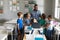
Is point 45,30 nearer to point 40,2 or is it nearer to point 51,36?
point 51,36

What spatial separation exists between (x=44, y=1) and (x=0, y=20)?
2.23m

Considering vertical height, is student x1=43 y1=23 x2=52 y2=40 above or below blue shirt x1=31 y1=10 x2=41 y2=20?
below

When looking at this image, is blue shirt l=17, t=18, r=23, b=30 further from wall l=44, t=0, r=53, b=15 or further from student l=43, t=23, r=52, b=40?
wall l=44, t=0, r=53, b=15

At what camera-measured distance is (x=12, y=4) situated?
23.7ft

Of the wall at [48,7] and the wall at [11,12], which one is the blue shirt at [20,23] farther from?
Answer: the wall at [48,7]

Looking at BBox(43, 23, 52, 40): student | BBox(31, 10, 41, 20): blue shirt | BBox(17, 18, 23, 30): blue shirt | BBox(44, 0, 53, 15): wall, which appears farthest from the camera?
BBox(44, 0, 53, 15): wall

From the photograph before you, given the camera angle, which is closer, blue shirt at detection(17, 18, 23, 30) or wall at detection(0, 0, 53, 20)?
blue shirt at detection(17, 18, 23, 30)

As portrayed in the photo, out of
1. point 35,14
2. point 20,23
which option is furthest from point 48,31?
point 35,14

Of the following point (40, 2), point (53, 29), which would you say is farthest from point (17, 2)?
point (53, 29)

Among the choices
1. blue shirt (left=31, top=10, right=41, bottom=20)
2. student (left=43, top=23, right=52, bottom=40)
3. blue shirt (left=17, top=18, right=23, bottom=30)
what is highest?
blue shirt (left=31, top=10, right=41, bottom=20)

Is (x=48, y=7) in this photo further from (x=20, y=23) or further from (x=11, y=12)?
(x=20, y=23)

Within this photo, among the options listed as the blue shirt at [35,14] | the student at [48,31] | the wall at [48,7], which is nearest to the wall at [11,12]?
the wall at [48,7]

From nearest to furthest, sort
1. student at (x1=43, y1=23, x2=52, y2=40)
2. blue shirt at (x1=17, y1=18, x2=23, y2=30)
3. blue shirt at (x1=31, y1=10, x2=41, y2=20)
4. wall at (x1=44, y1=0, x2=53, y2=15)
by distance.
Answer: student at (x1=43, y1=23, x2=52, y2=40) → blue shirt at (x1=17, y1=18, x2=23, y2=30) → blue shirt at (x1=31, y1=10, x2=41, y2=20) → wall at (x1=44, y1=0, x2=53, y2=15)

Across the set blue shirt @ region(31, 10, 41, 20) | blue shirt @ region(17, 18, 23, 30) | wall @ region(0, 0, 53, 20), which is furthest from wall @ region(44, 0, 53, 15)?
blue shirt @ region(17, 18, 23, 30)
